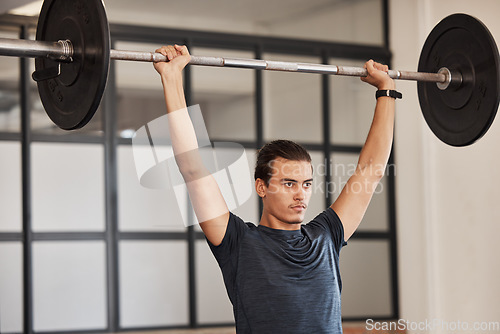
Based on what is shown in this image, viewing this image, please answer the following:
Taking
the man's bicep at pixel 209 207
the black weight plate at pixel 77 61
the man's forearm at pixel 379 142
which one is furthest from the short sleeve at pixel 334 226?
the black weight plate at pixel 77 61

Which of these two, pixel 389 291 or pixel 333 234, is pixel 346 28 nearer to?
pixel 389 291

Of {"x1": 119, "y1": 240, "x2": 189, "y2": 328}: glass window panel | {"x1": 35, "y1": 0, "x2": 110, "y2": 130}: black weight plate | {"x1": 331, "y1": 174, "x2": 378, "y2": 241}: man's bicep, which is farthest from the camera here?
{"x1": 119, "y1": 240, "x2": 189, "y2": 328}: glass window panel

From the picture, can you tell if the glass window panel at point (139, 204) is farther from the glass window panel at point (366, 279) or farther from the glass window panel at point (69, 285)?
the glass window panel at point (366, 279)

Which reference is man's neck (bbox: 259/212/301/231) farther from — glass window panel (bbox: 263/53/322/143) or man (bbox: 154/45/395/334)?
glass window panel (bbox: 263/53/322/143)

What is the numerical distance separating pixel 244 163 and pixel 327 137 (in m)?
0.92

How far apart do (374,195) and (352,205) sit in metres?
3.90

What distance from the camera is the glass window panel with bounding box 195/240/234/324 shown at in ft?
18.9

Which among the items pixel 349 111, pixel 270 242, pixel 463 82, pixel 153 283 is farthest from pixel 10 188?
pixel 463 82

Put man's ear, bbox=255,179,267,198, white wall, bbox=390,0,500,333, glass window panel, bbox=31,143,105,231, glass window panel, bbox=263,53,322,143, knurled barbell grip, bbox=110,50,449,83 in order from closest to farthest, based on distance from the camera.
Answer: knurled barbell grip, bbox=110,50,449,83 → man's ear, bbox=255,179,267,198 → white wall, bbox=390,0,500,333 → glass window panel, bbox=31,143,105,231 → glass window panel, bbox=263,53,322,143

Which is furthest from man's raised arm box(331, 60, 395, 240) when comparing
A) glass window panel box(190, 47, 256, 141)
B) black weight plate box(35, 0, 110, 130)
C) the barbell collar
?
glass window panel box(190, 47, 256, 141)

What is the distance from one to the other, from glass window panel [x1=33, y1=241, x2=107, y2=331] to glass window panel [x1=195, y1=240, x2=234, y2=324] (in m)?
0.77

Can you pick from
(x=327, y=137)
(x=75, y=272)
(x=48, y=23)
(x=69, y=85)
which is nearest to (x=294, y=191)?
(x=69, y=85)

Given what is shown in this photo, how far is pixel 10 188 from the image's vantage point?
5367mm

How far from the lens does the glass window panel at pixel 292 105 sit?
618 cm
